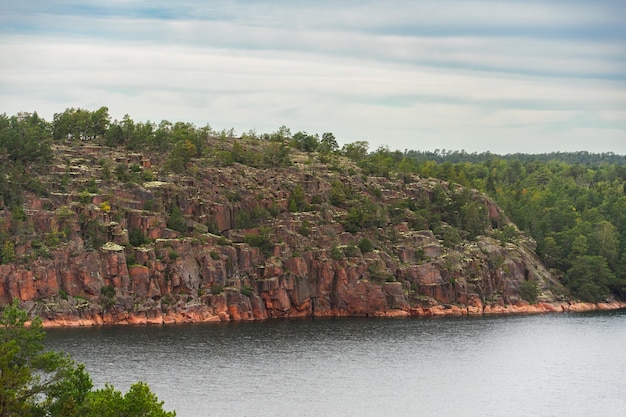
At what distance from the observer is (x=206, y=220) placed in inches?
7023

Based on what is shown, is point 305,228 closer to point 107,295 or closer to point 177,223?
point 177,223

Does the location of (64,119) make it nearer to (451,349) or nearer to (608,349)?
(451,349)

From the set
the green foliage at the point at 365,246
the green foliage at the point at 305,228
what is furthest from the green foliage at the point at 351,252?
the green foliage at the point at 305,228

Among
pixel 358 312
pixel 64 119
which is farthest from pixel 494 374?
pixel 64 119

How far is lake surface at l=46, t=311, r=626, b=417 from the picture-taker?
10662 centimetres

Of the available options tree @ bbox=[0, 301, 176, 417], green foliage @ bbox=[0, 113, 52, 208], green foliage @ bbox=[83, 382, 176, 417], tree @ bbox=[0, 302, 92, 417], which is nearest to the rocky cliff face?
green foliage @ bbox=[0, 113, 52, 208]

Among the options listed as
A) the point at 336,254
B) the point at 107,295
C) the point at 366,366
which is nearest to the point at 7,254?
the point at 107,295

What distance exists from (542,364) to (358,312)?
4786cm

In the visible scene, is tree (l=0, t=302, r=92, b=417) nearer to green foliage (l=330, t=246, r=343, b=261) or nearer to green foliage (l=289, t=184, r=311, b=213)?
green foliage (l=330, t=246, r=343, b=261)

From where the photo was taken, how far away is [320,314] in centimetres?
17488

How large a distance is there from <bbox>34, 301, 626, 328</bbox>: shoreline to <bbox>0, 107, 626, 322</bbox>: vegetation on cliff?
1.80 ft

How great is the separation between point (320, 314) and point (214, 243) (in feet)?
62.7

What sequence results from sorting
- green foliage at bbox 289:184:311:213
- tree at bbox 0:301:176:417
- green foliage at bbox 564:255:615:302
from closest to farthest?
1. tree at bbox 0:301:176:417
2. green foliage at bbox 289:184:311:213
3. green foliage at bbox 564:255:615:302

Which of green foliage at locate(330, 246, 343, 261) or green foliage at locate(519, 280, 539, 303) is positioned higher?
green foliage at locate(330, 246, 343, 261)
